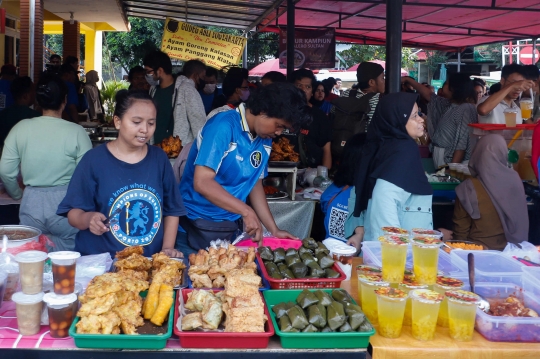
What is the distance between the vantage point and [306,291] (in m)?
2.43

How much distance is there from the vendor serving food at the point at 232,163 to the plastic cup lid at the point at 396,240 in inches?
34.8

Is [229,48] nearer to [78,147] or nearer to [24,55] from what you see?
[24,55]

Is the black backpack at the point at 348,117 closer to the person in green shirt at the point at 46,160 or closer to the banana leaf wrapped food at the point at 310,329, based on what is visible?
Result: the person in green shirt at the point at 46,160

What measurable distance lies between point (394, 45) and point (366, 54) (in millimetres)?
27492

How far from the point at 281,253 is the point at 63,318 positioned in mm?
1118

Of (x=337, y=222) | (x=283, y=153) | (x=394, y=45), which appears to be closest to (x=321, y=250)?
(x=337, y=222)

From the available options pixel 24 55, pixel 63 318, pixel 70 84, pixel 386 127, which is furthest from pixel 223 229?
pixel 24 55

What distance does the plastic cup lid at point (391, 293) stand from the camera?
7.54ft

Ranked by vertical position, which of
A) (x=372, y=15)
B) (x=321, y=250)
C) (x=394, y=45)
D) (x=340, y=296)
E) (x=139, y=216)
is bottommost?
(x=340, y=296)

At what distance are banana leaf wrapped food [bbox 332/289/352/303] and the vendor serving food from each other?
3.02ft

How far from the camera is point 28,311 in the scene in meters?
2.19

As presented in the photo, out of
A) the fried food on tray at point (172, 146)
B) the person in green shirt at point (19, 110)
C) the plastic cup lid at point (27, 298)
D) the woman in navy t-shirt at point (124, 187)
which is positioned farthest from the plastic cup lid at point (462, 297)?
the person in green shirt at point (19, 110)

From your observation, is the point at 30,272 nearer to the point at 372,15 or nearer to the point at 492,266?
the point at 492,266

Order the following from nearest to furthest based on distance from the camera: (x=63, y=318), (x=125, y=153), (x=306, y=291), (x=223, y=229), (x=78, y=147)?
(x=63, y=318) → (x=306, y=291) → (x=125, y=153) → (x=223, y=229) → (x=78, y=147)
